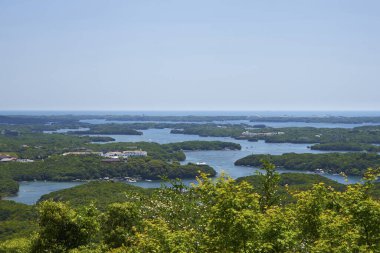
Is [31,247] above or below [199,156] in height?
above

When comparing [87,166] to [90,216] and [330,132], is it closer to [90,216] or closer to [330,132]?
[90,216]

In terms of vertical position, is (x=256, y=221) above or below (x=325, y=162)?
above

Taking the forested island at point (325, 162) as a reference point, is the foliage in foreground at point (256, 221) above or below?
above

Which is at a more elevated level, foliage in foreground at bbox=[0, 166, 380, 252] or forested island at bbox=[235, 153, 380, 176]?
foliage in foreground at bbox=[0, 166, 380, 252]

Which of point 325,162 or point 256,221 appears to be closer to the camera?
point 256,221

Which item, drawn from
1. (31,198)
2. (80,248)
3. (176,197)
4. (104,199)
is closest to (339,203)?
(176,197)

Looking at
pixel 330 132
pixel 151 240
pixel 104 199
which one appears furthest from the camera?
pixel 330 132

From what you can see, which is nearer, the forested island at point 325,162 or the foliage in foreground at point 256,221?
the foliage in foreground at point 256,221

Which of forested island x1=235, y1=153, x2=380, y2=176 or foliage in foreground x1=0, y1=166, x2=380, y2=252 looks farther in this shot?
forested island x1=235, y1=153, x2=380, y2=176
